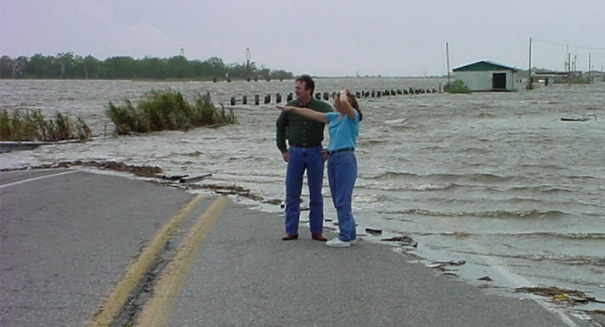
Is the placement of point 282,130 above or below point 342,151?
above

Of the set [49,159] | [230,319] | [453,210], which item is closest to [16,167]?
[49,159]

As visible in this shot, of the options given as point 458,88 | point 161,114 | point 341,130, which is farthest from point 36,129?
point 458,88

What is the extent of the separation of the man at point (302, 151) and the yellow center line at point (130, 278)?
1.52 m

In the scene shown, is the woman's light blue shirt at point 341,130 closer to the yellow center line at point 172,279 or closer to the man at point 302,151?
the man at point 302,151

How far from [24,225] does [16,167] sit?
9.99m

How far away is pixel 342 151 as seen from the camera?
9.32 m

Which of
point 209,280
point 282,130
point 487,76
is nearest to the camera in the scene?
point 209,280

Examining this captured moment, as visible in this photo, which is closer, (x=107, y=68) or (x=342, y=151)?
(x=342, y=151)

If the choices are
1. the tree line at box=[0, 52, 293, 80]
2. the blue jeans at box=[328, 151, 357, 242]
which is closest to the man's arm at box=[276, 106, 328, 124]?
the blue jeans at box=[328, 151, 357, 242]

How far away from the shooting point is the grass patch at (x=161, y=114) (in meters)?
33.0

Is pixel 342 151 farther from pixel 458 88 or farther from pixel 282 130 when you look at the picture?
pixel 458 88

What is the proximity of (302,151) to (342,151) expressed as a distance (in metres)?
0.52

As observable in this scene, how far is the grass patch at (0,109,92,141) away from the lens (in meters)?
28.0

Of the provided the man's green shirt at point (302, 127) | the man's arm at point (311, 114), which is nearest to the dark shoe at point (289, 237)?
the man's green shirt at point (302, 127)
